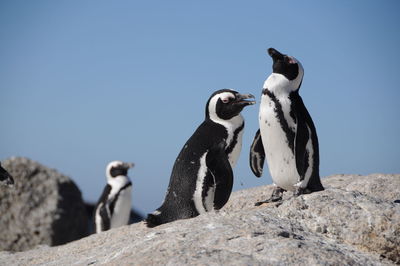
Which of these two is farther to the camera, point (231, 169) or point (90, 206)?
point (90, 206)

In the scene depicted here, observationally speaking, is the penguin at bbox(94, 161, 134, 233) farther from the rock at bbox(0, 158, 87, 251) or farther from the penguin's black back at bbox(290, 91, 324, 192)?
the penguin's black back at bbox(290, 91, 324, 192)

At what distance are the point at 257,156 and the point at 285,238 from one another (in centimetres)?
254

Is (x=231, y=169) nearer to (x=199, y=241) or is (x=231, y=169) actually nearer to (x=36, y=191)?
(x=199, y=241)

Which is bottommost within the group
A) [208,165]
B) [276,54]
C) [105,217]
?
[105,217]

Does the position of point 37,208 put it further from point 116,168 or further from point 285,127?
point 285,127

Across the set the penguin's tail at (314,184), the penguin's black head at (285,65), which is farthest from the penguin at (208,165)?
the penguin's tail at (314,184)

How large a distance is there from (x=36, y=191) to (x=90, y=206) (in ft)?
13.7

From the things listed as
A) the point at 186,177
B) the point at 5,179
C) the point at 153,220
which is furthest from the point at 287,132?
the point at 5,179

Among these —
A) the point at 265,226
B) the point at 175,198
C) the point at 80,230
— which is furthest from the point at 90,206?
the point at 265,226

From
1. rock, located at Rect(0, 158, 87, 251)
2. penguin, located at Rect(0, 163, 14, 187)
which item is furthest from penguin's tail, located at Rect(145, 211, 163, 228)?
rock, located at Rect(0, 158, 87, 251)

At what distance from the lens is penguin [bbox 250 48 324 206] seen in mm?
5539

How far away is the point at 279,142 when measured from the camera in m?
5.59

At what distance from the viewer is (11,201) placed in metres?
12.6

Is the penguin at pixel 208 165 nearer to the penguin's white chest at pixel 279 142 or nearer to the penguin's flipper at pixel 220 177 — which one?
the penguin's flipper at pixel 220 177
